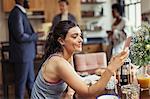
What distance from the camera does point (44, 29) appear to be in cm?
547

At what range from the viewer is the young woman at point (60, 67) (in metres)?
1.68

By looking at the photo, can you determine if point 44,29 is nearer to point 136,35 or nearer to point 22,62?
point 22,62

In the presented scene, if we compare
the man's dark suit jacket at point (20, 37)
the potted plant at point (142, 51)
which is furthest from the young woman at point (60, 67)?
the man's dark suit jacket at point (20, 37)

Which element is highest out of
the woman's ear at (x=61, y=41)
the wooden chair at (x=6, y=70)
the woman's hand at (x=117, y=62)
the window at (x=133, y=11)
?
the window at (x=133, y=11)

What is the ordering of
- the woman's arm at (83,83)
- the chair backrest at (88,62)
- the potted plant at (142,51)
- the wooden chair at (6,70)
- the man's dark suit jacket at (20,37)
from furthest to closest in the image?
the wooden chair at (6,70) → the man's dark suit jacket at (20,37) → the chair backrest at (88,62) → the potted plant at (142,51) → the woman's arm at (83,83)

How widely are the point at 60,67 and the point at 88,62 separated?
151cm

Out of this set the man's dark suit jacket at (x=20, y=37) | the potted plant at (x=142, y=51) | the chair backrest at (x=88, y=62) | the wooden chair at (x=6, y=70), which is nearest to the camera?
the potted plant at (x=142, y=51)

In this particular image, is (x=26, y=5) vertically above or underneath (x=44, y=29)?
above

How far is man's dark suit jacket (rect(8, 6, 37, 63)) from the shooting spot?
3863mm

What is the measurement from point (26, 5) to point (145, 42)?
381 centimetres

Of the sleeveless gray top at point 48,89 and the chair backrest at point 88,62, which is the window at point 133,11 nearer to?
the chair backrest at point 88,62

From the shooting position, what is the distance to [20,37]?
386cm

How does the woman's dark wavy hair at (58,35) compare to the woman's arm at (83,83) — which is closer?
the woman's arm at (83,83)

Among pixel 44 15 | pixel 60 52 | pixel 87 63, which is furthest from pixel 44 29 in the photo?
pixel 60 52
